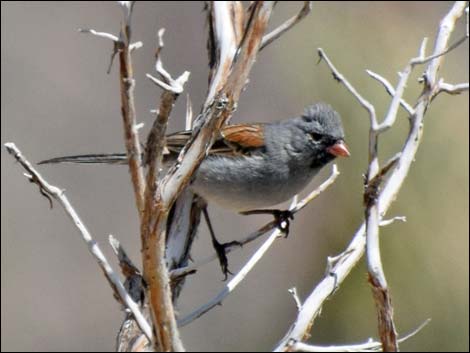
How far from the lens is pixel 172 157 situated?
404cm

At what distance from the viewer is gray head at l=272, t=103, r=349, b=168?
14.4ft

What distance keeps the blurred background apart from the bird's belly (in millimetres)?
2285

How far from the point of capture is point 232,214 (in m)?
9.97

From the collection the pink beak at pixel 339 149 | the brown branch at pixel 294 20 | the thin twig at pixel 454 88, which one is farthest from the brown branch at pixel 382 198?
the pink beak at pixel 339 149

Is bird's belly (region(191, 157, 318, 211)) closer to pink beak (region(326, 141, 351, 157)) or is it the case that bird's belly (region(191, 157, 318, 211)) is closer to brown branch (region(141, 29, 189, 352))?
pink beak (region(326, 141, 351, 157))

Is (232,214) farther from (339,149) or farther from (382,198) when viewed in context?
(382,198)

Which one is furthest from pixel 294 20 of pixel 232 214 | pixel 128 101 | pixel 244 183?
pixel 232 214

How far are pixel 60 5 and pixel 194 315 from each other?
906 cm

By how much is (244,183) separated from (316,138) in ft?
1.37

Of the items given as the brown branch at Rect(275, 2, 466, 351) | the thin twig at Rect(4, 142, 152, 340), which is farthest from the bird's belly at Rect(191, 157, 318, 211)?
the thin twig at Rect(4, 142, 152, 340)

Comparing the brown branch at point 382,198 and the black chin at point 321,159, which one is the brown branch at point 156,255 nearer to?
the brown branch at point 382,198

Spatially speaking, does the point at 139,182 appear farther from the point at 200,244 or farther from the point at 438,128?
the point at 200,244

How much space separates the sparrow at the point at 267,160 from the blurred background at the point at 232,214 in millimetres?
2138

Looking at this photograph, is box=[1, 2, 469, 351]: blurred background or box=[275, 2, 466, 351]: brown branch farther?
box=[1, 2, 469, 351]: blurred background
